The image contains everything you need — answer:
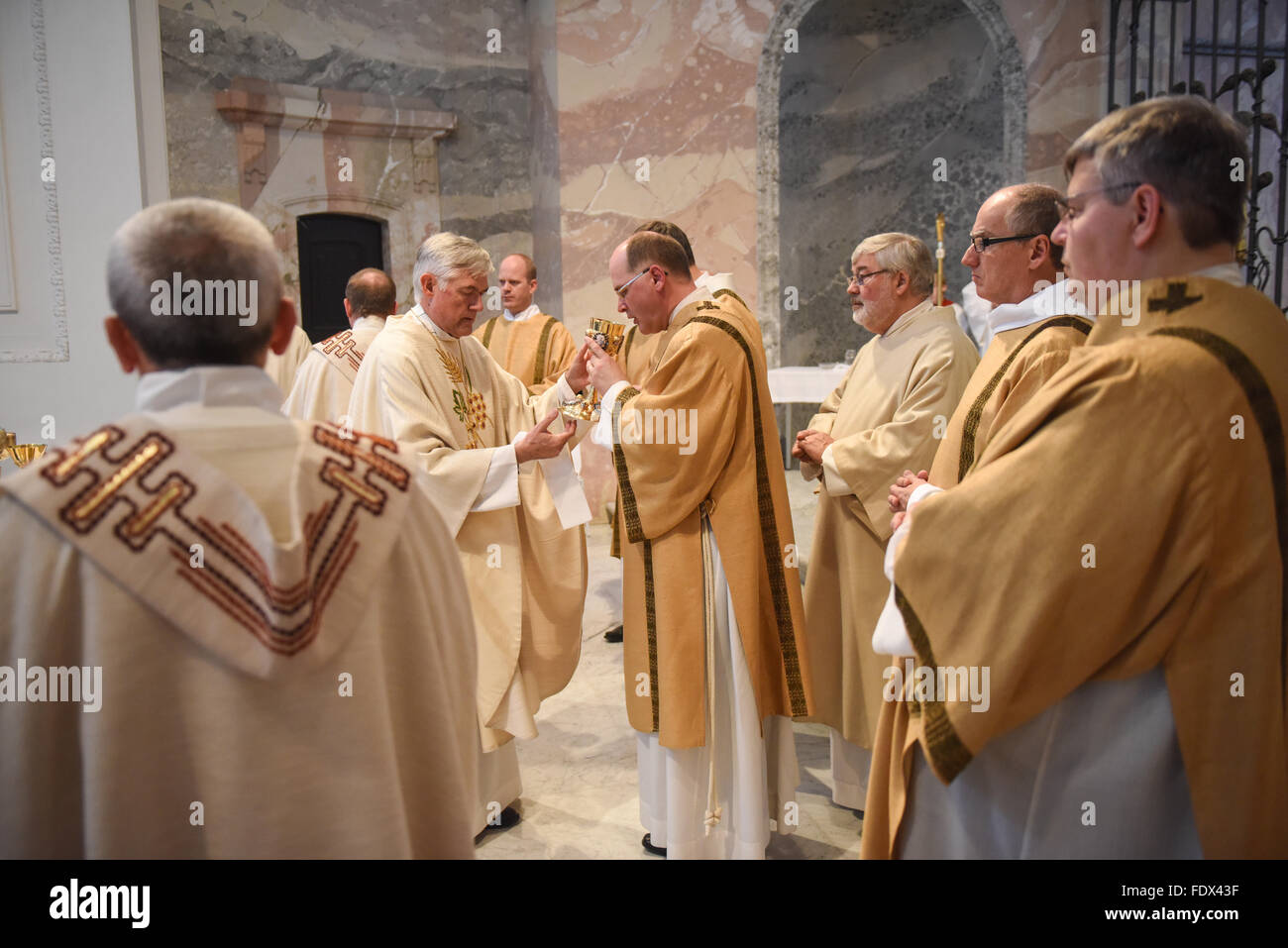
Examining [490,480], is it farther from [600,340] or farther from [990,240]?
[990,240]

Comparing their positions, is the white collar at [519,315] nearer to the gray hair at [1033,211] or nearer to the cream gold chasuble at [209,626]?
the gray hair at [1033,211]

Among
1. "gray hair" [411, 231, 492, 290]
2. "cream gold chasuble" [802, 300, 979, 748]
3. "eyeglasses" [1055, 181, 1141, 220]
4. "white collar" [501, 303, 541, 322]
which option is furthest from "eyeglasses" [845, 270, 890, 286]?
"white collar" [501, 303, 541, 322]

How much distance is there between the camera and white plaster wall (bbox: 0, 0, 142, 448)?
11.1ft

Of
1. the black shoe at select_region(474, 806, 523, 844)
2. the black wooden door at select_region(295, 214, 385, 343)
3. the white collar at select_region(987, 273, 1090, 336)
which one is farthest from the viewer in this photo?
the black wooden door at select_region(295, 214, 385, 343)

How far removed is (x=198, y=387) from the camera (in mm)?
1241

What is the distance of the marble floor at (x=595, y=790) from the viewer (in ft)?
11.1

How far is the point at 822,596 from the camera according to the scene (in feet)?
12.4

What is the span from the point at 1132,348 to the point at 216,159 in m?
7.95

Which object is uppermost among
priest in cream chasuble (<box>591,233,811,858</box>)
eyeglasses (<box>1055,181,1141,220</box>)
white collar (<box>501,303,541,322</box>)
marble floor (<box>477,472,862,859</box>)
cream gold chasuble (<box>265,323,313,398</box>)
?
white collar (<box>501,303,541,322</box>)

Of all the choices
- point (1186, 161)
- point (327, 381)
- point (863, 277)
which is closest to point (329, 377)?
point (327, 381)

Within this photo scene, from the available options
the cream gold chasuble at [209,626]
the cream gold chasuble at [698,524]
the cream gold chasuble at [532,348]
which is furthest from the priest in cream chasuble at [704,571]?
the cream gold chasuble at [532,348]

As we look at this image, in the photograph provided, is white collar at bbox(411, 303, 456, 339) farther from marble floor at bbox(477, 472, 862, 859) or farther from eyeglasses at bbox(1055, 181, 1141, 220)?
eyeglasses at bbox(1055, 181, 1141, 220)

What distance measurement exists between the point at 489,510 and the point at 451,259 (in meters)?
0.88

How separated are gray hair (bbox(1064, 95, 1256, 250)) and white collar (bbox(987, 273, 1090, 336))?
0.85 m
